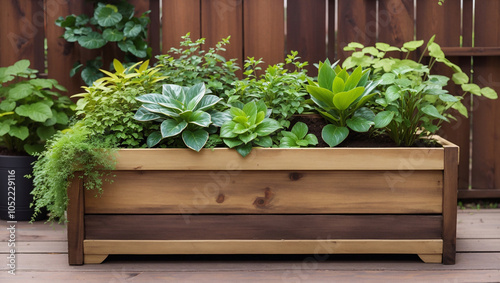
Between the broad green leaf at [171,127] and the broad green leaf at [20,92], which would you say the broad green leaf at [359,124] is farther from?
the broad green leaf at [20,92]

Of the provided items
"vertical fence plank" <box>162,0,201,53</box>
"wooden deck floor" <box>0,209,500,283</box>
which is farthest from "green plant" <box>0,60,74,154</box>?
"vertical fence plank" <box>162,0,201,53</box>

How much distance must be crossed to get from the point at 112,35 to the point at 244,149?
1151 millimetres

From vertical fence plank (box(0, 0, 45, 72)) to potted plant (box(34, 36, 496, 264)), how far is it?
3.41ft

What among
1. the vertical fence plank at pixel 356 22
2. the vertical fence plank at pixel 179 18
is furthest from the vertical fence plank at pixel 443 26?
the vertical fence plank at pixel 179 18

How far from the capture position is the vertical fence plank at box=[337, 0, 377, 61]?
3033mm

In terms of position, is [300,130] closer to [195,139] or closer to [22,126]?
[195,139]

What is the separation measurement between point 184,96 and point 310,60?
1.03 metres

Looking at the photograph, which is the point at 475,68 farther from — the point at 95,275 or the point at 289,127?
→ the point at 95,275

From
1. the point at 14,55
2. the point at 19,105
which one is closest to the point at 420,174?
the point at 19,105

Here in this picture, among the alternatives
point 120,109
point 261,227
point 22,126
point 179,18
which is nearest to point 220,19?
point 179,18

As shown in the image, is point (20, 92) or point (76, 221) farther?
point (20, 92)

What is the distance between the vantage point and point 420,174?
2.21 m

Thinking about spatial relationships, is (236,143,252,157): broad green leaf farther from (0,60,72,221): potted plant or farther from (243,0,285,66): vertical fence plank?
(0,60,72,221): potted plant

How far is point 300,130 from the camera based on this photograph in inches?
91.3
